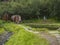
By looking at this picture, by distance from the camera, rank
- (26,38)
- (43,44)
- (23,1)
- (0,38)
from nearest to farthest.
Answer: (43,44), (26,38), (0,38), (23,1)

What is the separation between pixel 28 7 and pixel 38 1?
1648 millimetres

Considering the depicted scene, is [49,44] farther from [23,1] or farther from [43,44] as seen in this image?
[23,1]

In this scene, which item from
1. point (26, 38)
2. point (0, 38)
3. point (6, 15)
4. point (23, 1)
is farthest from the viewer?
point (23, 1)

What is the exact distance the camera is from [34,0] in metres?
30.7

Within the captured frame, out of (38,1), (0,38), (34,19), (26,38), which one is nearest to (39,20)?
(34,19)

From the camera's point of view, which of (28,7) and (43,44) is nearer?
(43,44)

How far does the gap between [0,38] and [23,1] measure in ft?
56.6

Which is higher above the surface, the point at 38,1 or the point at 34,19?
the point at 38,1

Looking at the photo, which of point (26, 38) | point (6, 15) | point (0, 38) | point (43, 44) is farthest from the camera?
point (6, 15)

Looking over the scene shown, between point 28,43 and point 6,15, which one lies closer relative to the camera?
point 28,43

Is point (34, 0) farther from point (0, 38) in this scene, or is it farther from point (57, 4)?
point (0, 38)

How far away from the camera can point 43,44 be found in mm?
12320

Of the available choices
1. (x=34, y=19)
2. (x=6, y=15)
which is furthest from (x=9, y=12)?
(x=34, y=19)

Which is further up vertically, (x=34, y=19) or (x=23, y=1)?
(x=23, y=1)
